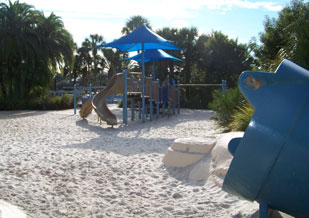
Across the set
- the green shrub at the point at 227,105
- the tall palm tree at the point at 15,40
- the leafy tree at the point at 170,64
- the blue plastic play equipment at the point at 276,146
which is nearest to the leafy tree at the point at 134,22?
the leafy tree at the point at 170,64

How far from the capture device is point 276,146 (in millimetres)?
1661

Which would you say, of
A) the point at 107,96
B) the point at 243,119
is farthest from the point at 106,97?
the point at 243,119

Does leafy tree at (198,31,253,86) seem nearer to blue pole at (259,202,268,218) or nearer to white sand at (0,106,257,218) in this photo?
white sand at (0,106,257,218)

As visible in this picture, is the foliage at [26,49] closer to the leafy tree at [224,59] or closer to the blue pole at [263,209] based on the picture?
the leafy tree at [224,59]

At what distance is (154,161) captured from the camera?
16.4 ft

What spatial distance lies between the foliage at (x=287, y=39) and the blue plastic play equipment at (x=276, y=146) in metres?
5.37

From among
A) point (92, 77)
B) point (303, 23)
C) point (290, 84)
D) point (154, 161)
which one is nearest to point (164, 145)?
point (154, 161)

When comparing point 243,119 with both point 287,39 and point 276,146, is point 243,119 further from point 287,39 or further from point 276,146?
point 276,146

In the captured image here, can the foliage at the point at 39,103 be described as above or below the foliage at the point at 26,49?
below

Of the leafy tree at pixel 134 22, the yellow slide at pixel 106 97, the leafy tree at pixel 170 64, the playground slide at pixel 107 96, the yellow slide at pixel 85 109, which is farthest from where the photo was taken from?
the leafy tree at pixel 134 22

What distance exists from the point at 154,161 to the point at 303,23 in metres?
6.14

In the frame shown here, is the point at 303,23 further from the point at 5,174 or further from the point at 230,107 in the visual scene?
the point at 5,174

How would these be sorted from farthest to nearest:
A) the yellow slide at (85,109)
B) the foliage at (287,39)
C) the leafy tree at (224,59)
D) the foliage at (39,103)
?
the leafy tree at (224,59), the foliage at (39,103), the yellow slide at (85,109), the foliage at (287,39)

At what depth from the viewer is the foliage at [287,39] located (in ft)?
22.6
